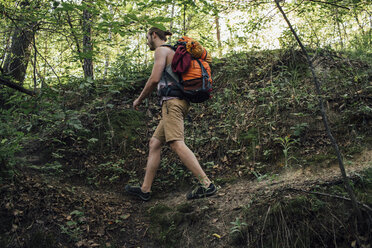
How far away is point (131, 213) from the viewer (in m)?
3.60

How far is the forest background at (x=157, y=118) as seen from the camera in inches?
121

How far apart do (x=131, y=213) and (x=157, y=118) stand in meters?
2.71

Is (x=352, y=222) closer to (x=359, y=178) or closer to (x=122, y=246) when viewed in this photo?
(x=359, y=178)

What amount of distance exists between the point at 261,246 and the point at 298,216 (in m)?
0.43

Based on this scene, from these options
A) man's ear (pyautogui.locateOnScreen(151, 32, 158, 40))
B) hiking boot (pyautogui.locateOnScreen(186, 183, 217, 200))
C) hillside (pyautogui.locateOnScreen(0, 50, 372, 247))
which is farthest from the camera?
man's ear (pyautogui.locateOnScreen(151, 32, 158, 40))

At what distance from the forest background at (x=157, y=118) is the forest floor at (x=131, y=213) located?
0.08ft

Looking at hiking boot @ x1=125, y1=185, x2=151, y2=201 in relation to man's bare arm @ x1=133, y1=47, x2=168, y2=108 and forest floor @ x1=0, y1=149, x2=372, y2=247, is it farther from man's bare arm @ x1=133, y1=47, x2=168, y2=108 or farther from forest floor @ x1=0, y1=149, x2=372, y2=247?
man's bare arm @ x1=133, y1=47, x2=168, y2=108

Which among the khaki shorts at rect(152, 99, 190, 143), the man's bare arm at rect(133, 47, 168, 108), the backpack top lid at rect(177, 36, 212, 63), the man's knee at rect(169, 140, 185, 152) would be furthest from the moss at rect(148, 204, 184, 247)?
the backpack top lid at rect(177, 36, 212, 63)

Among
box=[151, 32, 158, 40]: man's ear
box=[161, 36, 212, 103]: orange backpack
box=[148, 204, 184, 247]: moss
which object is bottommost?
box=[148, 204, 184, 247]: moss

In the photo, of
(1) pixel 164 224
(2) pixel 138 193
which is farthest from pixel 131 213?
(1) pixel 164 224

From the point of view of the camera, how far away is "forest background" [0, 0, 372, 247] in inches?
121

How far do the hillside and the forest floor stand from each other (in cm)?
1

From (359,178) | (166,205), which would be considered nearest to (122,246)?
(166,205)

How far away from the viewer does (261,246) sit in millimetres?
2246
